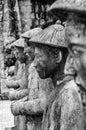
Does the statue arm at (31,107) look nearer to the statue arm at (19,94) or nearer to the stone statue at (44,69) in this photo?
the stone statue at (44,69)

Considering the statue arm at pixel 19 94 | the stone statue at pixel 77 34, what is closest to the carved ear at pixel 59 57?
the stone statue at pixel 77 34

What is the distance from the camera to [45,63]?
10.9ft

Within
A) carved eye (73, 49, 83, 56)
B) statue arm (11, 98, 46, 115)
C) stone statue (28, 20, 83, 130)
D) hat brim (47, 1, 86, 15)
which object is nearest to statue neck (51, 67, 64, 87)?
stone statue (28, 20, 83, 130)

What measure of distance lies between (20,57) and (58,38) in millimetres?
3545

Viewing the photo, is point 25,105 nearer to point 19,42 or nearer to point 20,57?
point 20,57

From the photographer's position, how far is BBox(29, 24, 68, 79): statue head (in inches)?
123

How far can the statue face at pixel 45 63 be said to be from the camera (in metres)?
3.29

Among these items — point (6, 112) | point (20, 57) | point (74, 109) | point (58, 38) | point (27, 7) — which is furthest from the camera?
point (27, 7)

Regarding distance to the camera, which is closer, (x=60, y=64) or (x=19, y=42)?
(x=60, y=64)

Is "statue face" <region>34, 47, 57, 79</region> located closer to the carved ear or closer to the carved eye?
the carved ear

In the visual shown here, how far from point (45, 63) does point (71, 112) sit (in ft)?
2.87

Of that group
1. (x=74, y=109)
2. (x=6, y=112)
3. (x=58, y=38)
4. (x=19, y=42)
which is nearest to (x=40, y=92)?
(x=58, y=38)

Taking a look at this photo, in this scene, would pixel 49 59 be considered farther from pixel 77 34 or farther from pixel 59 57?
pixel 77 34

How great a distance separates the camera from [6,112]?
11734 mm
